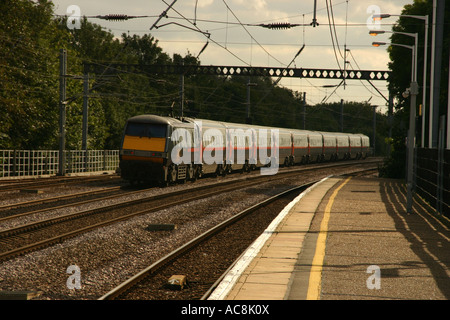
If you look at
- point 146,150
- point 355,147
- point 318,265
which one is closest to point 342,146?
point 355,147

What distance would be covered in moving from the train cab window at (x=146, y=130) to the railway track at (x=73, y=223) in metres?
3.27

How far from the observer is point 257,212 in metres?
17.7

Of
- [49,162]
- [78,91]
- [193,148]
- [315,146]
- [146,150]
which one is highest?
[78,91]

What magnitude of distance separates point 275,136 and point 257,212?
1034 inches

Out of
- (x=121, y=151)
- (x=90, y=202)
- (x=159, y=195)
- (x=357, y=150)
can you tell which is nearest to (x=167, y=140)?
(x=121, y=151)

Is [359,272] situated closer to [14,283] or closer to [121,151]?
[14,283]

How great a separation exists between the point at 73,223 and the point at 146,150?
10.7 meters

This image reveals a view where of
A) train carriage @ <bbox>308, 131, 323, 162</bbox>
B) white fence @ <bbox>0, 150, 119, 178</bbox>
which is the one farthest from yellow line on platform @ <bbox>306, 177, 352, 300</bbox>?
train carriage @ <bbox>308, 131, 323, 162</bbox>

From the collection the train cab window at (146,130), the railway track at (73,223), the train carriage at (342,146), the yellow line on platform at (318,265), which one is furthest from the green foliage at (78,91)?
the yellow line on platform at (318,265)

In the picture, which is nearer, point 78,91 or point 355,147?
point 78,91

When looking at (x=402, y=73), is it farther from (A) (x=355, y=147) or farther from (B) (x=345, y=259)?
(A) (x=355, y=147)

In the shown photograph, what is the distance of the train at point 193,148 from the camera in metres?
24.7

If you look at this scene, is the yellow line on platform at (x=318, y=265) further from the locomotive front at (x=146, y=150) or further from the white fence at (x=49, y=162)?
the white fence at (x=49, y=162)

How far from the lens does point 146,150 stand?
24.7 m
